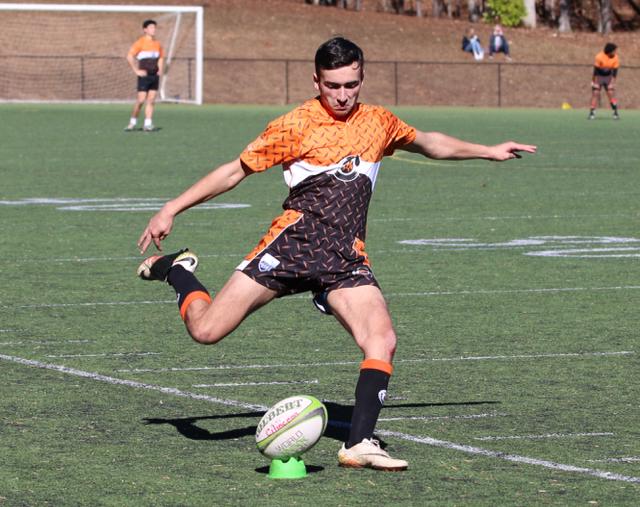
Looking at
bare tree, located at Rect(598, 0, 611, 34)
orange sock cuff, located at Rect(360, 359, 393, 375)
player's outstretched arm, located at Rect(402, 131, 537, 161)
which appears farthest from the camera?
bare tree, located at Rect(598, 0, 611, 34)

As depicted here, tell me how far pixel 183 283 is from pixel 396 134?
1220mm

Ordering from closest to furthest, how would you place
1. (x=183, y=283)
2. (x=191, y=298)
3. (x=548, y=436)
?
(x=548, y=436), (x=191, y=298), (x=183, y=283)

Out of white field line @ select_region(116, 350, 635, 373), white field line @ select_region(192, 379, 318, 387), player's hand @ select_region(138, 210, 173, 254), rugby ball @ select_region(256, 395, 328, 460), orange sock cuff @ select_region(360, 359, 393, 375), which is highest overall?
player's hand @ select_region(138, 210, 173, 254)

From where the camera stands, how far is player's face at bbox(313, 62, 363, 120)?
24.6ft

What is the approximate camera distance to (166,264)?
27.9 ft

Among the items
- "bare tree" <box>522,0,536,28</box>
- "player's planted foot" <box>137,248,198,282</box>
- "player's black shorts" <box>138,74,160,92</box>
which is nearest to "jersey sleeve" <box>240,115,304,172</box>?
"player's planted foot" <box>137,248,198,282</box>

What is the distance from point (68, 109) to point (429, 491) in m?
48.4

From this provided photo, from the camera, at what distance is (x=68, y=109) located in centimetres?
5422

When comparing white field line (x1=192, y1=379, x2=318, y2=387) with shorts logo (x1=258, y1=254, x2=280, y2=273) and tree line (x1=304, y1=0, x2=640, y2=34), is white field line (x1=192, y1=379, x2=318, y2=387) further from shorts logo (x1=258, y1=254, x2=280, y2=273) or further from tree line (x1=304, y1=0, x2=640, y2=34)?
tree line (x1=304, y1=0, x2=640, y2=34)

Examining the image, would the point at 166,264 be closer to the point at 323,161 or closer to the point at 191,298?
the point at 191,298

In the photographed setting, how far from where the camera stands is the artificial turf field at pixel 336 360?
7.01 metres

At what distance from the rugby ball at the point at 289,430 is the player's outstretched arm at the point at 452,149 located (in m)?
1.61

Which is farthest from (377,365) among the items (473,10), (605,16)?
(473,10)

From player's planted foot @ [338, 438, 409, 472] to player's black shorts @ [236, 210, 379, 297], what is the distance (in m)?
0.78
